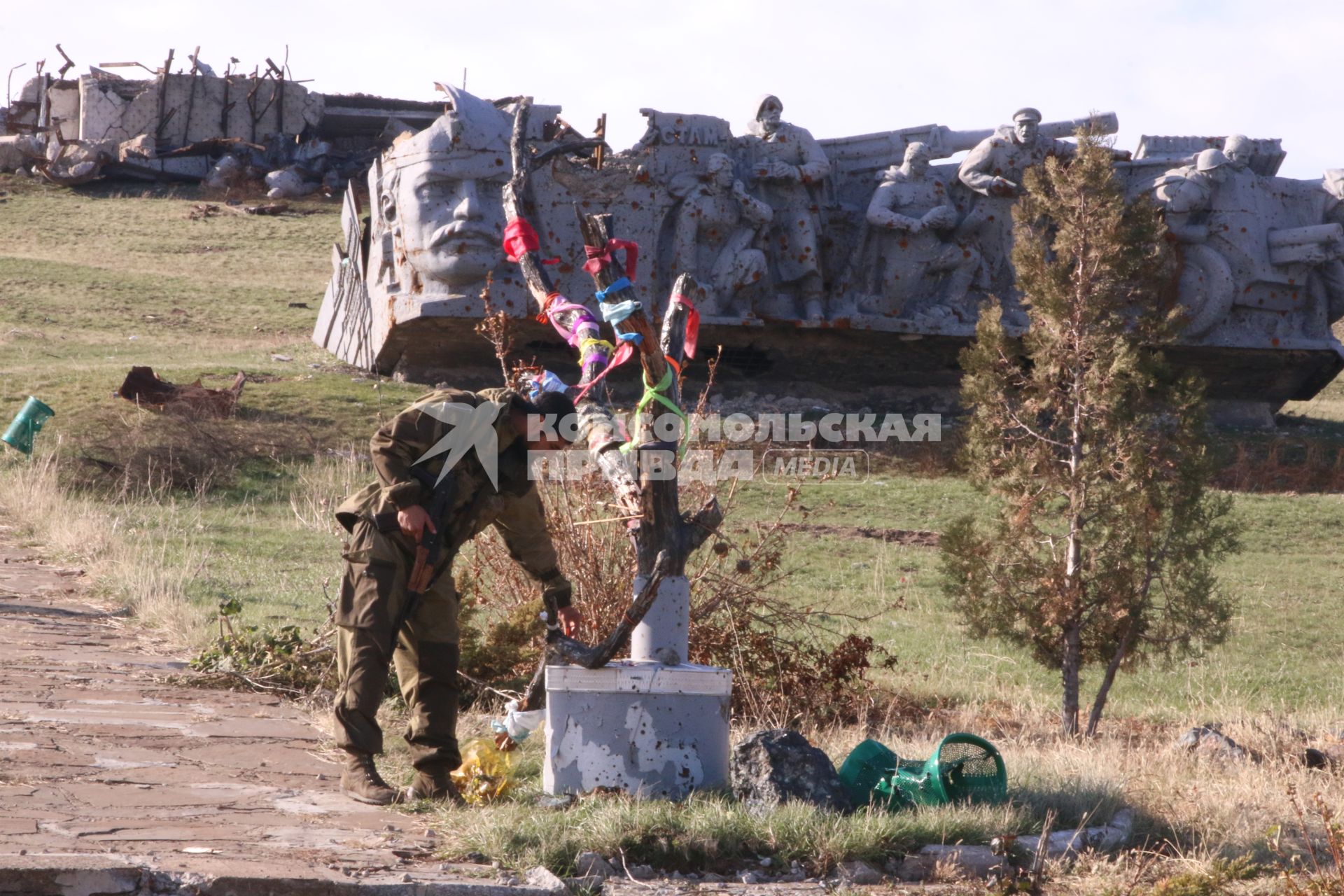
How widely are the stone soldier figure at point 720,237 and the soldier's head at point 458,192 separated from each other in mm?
2282

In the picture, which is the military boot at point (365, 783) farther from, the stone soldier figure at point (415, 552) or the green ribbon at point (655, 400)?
the green ribbon at point (655, 400)

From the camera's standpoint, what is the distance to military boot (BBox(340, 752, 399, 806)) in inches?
199

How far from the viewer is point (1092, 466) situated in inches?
320

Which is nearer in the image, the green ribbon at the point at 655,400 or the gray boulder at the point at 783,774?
the gray boulder at the point at 783,774

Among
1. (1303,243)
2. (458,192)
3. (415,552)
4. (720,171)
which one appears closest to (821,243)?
(720,171)

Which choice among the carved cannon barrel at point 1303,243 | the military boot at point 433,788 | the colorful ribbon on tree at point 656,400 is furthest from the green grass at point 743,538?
the carved cannon barrel at point 1303,243

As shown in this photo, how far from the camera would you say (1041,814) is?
5.12 meters

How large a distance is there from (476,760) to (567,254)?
12.6m

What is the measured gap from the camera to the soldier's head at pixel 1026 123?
1788cm

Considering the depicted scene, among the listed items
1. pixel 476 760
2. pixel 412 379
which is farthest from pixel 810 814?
pixel 412 379

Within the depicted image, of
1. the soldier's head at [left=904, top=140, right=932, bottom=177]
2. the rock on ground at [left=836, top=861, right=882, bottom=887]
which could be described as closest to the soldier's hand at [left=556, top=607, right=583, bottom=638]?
the rock on ground at [left=836, top=861, right=882, bottom=887]

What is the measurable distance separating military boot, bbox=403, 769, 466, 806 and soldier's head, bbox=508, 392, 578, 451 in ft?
3.98

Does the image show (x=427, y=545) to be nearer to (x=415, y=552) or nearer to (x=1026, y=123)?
(x=415, y=552)

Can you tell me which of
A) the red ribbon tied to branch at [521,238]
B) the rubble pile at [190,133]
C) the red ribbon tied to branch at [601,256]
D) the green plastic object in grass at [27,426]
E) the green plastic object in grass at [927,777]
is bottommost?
the green plastic object in grass at [927,777]
